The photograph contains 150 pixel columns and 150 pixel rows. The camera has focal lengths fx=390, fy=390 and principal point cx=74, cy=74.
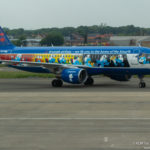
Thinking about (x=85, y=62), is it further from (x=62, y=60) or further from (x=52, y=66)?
(x=52, y=66)

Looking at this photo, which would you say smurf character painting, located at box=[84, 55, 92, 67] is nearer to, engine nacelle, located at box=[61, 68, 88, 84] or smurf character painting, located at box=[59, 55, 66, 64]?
engine nacelle, located at box=[61, 68, 88, 84]

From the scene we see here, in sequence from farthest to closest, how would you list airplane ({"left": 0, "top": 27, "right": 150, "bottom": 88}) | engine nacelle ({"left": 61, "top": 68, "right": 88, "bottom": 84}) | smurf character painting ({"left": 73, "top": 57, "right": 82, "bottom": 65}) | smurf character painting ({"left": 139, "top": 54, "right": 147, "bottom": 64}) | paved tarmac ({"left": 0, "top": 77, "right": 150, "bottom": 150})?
1. smurf character painting ({"left": 73, "top": 57, "right": 82, "bottom": 65})
2. engine nacelle ({"left": 61, "top": 68, "right": 88, "bottom": 84})
3. airplane ({"left": 0, "top": 27, "right": 150, "bottom": 88})
4. smurf character painting ({"left": 139, "top": 54, "right": 147, "bottom": 64})
5. paved tarmac ({"left": 0, "top": 77, "right": 150, "bottom": 150})

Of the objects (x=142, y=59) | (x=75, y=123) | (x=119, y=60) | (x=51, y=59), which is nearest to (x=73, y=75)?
(x=119, y=60)

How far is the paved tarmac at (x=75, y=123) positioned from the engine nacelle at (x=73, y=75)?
25.6ft

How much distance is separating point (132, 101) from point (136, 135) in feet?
27.5

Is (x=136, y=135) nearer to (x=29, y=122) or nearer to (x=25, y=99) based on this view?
(x=29, y=122)

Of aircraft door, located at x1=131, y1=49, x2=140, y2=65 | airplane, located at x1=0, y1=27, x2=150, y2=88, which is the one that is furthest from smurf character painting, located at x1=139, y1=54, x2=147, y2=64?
aircraft door, located at x1=131, y1=49, x2=140, y2=65

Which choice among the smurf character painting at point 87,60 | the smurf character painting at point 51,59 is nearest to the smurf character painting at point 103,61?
the smurf character painting at point 87,60

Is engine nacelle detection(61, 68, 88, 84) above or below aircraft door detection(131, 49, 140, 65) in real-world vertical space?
below

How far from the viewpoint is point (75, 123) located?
13.9 meters

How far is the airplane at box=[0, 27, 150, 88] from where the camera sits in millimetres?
29203

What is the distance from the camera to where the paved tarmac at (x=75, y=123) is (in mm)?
10742

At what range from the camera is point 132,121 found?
46.5ft

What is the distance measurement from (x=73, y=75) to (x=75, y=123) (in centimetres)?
1553
